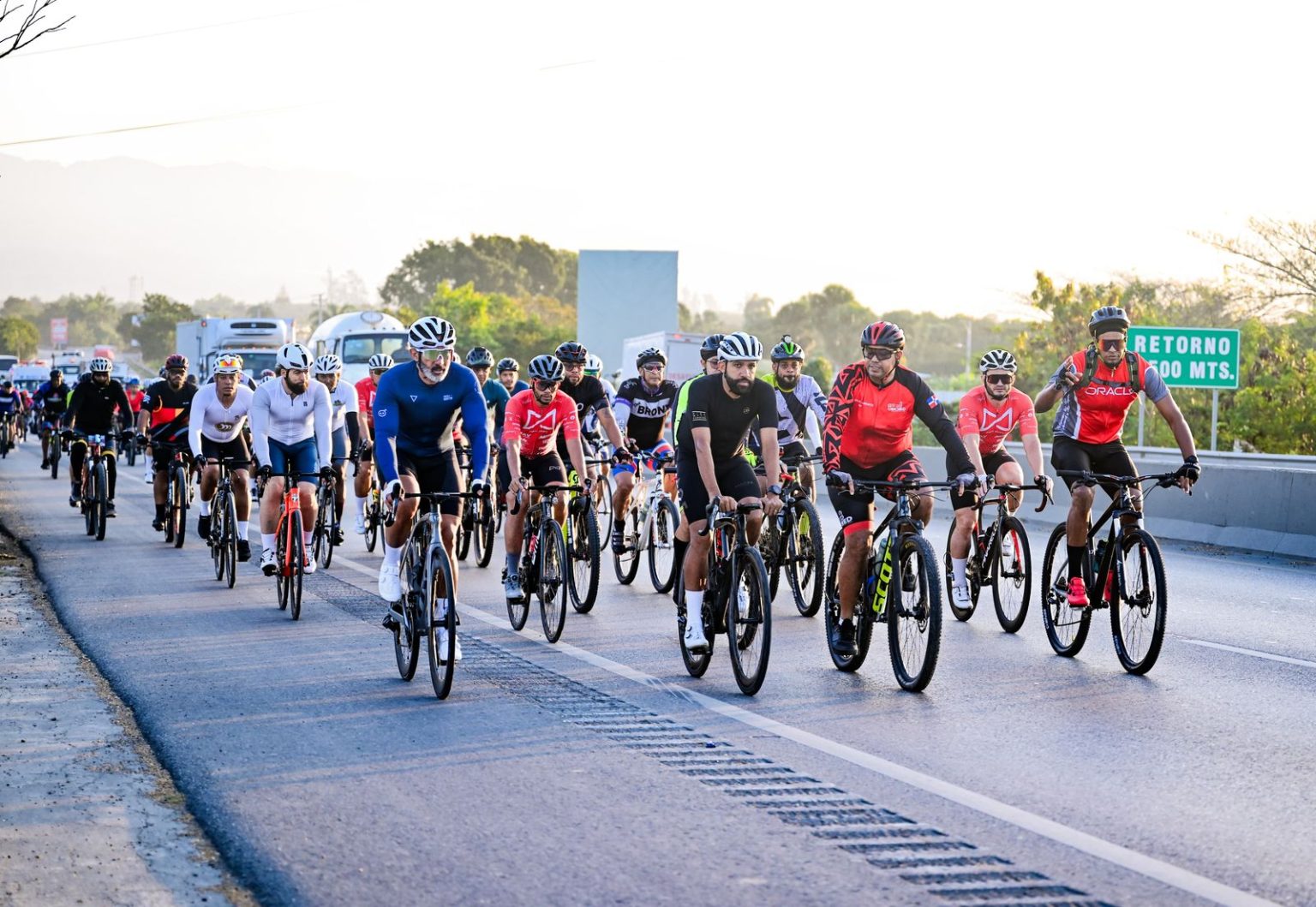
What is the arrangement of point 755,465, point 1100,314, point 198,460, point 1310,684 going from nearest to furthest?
1. point 1310,684
2. point 1100,314
3. point 755,465
4. point 198,460

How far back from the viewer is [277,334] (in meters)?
38.6

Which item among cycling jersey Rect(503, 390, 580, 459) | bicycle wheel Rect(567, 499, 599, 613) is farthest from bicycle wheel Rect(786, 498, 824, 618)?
cycling jersey Rect(503, 390, 580, 459)

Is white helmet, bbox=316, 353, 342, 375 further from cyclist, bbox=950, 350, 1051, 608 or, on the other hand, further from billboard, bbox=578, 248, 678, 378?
billboard, bbox=578, 248, 678, 378

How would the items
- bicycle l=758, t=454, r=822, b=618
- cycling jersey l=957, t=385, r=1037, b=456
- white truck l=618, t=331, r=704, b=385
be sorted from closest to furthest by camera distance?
cycling jersey l=957, t=385, r=1037, b=456 < bicycle l=758, t=454, r=822, b=618 < white truck l=618, t=331, r=704, b=385

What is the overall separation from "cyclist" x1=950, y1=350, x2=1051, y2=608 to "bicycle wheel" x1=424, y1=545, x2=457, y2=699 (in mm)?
4257

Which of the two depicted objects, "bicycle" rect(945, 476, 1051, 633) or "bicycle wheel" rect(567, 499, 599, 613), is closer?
"bicycle" rect(945, 476, 1051, 633)

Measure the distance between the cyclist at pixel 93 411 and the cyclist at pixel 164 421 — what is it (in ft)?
3.64

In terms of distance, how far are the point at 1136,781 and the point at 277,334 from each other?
33.8 meters

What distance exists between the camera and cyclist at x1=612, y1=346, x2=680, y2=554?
14.5m

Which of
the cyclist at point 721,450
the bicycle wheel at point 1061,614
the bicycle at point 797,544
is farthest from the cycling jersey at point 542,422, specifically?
the bicycle wheel at point 1061,614

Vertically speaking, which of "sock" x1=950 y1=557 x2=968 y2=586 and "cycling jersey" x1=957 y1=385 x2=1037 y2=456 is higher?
"cycling jersey" x1=957 y1=385 x2=1037 y2=456

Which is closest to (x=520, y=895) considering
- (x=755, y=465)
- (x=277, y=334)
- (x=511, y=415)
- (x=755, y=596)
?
(x=755, y=596)

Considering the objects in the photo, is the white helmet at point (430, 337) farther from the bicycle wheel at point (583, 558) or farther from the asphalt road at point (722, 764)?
the bicycle wheel at point (583, 558)

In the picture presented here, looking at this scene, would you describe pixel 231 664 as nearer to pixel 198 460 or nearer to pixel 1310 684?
pixel 198 460
